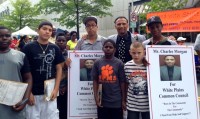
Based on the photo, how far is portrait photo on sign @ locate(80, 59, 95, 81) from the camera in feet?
18.2

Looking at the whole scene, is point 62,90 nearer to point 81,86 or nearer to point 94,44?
point 81,86

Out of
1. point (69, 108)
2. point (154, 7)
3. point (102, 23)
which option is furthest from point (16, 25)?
point (69, 108)

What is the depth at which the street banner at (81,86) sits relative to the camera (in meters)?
5.51

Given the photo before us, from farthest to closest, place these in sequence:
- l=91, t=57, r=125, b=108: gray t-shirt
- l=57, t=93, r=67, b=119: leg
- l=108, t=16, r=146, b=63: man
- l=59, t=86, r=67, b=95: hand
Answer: l=57, t=93, r=67, b=119: leg → l=59, t=86, r=67, b=95: hand → l=108, t=16, r=146, b=63: man → l=91, t=57, r=125, b=108: gray t-shirt

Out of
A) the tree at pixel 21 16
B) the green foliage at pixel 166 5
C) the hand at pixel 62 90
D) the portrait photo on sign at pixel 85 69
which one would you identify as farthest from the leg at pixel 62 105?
the tree at pixel 21 16

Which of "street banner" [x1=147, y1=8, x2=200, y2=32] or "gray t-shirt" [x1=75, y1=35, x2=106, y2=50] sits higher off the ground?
"street banner" [x1=147, y1=8, x2=200, y2=32]

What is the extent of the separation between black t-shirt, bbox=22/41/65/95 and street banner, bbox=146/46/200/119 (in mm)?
1319

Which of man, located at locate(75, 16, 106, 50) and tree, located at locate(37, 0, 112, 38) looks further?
tree, located at locate(37, 0, 112, 38)

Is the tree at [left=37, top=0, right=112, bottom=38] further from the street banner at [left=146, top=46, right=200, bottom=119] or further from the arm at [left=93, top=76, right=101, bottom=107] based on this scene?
the street banner at [left=146, top=46, right=200, bottom=119]

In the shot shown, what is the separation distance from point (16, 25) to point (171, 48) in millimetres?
40871

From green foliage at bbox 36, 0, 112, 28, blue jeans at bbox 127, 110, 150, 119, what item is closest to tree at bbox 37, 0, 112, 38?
green foliage at bbox 36, 0, 112, 28

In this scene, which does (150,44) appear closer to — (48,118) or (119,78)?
(119,78)

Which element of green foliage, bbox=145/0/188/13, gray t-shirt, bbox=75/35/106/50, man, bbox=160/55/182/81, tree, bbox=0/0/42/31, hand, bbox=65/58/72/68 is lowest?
man, bbox=160/55/182/81

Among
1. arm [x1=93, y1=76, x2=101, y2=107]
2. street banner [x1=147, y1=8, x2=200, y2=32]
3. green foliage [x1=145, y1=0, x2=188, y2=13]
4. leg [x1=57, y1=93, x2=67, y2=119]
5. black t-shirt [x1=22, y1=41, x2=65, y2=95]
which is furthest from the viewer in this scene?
green foliage [x1=145, y1=0, x2=188, y2=13]
